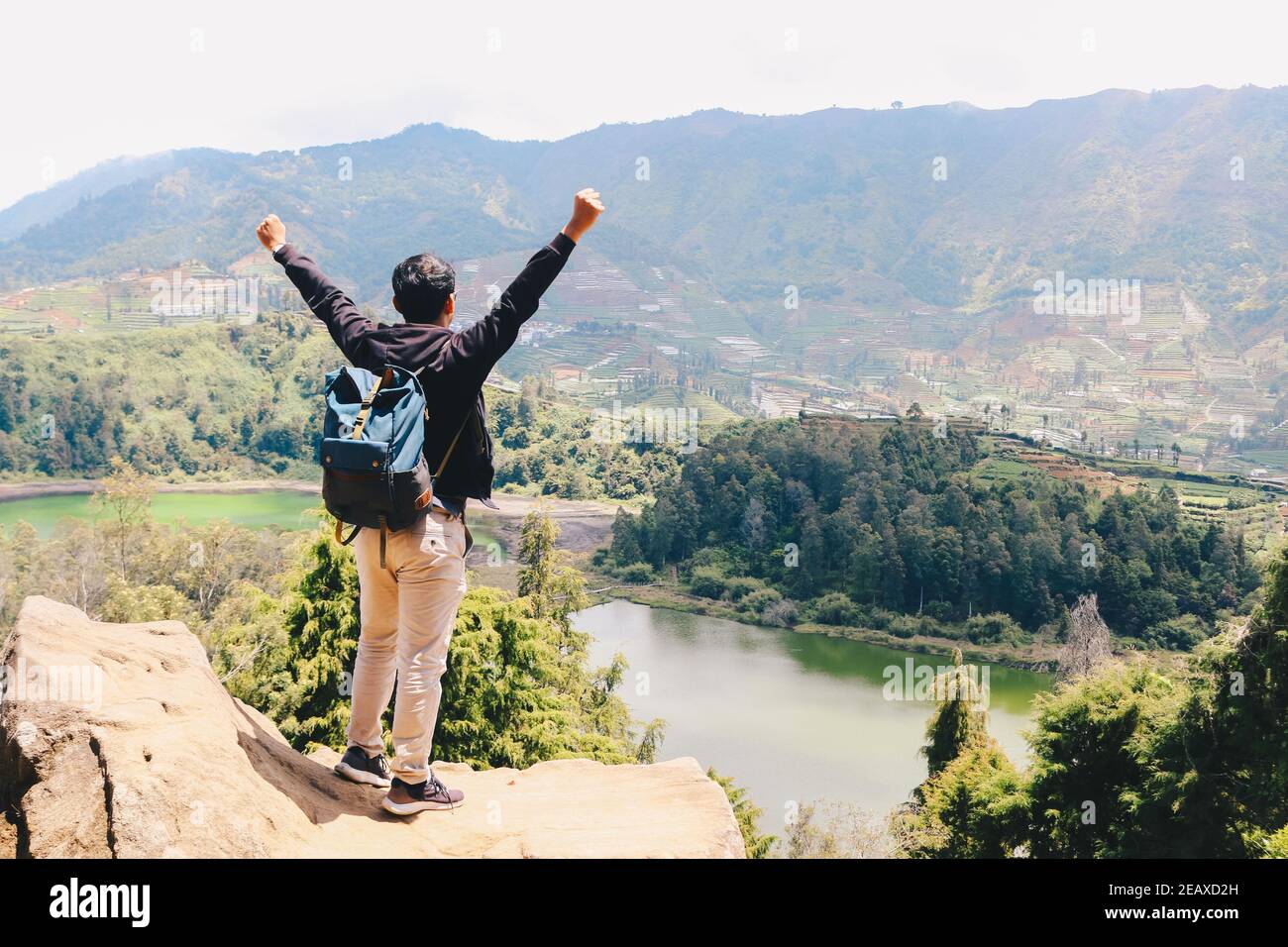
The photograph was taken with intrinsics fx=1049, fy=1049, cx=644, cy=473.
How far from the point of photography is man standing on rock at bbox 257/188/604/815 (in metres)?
3.34

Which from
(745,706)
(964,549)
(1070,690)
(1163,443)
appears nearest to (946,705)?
(1070,690)

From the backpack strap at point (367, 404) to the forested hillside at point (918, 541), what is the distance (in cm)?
4841

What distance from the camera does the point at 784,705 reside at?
35938 mm

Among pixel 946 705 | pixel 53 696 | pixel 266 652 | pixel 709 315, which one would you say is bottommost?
pixel 946 705

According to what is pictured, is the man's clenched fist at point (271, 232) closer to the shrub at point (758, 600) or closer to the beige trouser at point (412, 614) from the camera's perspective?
the beige trouser at point (412, 614)

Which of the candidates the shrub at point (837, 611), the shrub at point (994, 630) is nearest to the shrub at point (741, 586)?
the shrub at point (837, 611)

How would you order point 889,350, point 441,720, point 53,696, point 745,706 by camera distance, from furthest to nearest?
point 889,350 < point 745,706 < point 441,720 < point 53,696

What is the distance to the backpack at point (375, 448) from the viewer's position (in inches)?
125

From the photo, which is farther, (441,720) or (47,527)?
(47,527)

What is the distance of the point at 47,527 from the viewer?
6266cm

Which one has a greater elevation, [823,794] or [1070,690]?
[1070,690]

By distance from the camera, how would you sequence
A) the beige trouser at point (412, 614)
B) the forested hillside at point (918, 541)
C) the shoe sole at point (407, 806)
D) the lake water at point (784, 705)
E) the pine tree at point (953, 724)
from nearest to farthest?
the beige trouser at point (412, 614) → the shoe sole at point (407, 806) → the pine tree at point (953, 724) → the lake water at point (784, 705) → the forested hillside at point (918, 541)

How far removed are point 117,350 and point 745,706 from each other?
85.3m

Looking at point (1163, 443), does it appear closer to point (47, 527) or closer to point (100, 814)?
point (47, 527)
